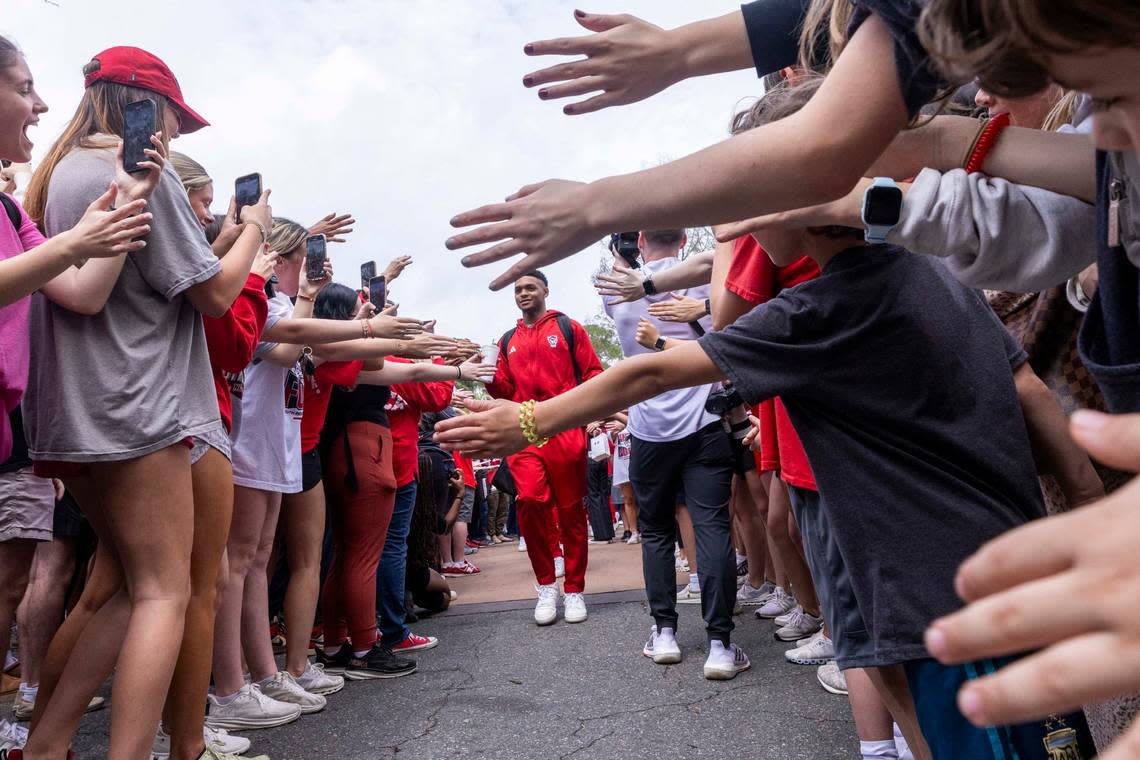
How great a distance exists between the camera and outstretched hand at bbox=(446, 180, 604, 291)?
1.19 metres

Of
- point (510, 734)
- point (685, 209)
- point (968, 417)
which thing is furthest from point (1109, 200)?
point (510, 734)

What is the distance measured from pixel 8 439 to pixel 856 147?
88.1 inches

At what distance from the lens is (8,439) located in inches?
90.4

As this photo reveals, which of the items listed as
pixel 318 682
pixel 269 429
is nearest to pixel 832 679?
pixel 318 682

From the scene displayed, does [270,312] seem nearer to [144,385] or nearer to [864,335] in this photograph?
[144,385]

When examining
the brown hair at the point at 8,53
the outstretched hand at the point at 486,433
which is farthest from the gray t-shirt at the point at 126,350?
the outstretched hand at the point at 486,433

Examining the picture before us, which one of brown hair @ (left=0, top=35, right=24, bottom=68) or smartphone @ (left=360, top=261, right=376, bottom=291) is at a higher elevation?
brown hair @ (left=0, top=35, right=24, bottom=68)

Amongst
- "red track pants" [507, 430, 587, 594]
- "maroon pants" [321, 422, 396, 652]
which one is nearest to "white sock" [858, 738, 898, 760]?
"maroon pants" [321, 422, 396, 652]

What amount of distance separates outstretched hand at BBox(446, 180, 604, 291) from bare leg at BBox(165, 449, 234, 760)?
1682 millimetres

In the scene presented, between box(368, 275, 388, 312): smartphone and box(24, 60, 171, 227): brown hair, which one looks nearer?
box(24, 60, 171, 227): brown hair

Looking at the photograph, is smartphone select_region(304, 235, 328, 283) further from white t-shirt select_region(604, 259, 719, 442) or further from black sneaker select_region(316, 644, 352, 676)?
black sneaker select_region(316, 644, 352, 676)

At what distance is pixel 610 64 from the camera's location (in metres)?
1.70

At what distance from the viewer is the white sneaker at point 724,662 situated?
387 centimetres

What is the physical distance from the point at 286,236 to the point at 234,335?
122 centimetres
